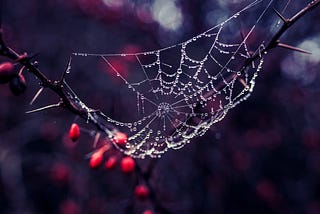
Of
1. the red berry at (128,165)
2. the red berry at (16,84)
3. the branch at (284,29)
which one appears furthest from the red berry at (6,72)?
the branch at (284,29)

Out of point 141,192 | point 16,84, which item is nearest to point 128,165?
point 141,192

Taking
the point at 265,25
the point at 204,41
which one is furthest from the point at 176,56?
the point at 265,25

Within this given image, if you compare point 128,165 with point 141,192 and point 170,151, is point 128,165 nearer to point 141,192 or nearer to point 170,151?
point 141,192

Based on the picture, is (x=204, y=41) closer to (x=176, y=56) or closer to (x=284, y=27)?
(x=176, y=56)

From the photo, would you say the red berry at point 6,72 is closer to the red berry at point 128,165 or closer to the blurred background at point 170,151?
the red berry at point 128,165

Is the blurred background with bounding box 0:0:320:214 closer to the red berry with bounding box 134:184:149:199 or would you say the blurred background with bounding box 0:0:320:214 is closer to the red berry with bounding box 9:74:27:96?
the red berry with bounding box 134:184:149:199
